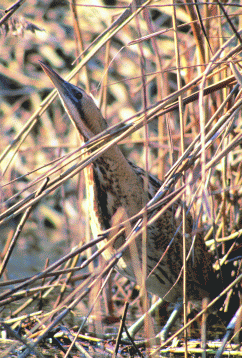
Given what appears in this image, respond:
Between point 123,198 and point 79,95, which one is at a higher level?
point 79,95

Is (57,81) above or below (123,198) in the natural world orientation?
above

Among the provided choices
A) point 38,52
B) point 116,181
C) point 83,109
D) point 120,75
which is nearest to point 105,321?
point 116,181

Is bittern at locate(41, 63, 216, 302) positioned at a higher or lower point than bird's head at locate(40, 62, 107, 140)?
lower

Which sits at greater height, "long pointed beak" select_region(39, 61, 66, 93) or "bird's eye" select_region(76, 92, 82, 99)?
"long pointed beak" select_region(39, 61, 66, 93)

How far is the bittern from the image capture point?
1892mm

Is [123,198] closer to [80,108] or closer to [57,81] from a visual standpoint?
[80,108]

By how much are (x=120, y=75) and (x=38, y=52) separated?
912 millimetres

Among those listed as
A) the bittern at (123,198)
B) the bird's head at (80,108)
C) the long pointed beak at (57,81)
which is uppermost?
the long pointed beak at (57,81)

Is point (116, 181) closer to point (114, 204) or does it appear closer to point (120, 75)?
point (114, 204)

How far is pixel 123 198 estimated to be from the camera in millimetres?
1940

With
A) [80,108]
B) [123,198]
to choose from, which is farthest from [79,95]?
[123,198]

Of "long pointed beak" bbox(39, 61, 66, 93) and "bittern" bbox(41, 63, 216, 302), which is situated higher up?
"long pointed beak" bbox(39, 61, 66, 93)

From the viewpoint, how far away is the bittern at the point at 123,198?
6.21 ft

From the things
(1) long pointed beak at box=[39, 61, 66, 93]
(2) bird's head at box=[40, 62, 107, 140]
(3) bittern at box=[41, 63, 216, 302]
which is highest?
(1) long pointed beak at box=[39, 61, 66, 93]
